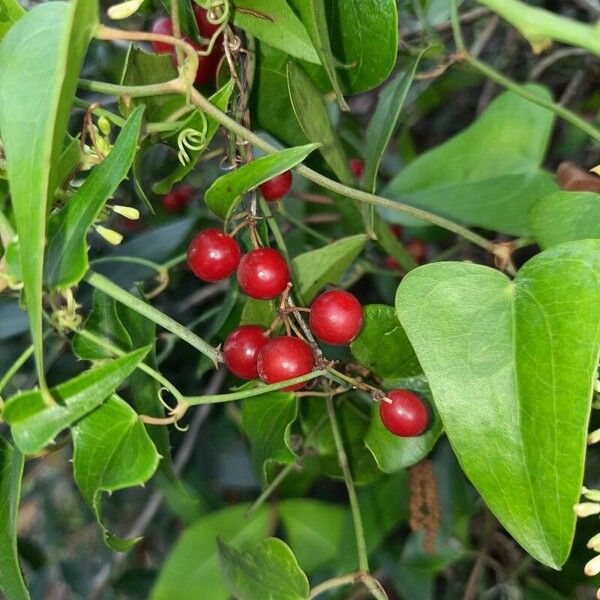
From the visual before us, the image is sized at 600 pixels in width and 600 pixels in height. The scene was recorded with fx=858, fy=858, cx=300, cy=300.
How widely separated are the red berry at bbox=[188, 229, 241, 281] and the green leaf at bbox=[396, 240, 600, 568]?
0.13 meters

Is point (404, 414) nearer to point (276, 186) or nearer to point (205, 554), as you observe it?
point (276, 186)

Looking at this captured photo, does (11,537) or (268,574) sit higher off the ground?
(11,537)

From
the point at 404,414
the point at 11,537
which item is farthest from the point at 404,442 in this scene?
the point at 11,537

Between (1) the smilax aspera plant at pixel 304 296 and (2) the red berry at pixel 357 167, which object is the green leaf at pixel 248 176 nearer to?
(1) the smilax aspera plant at pixel 304 296

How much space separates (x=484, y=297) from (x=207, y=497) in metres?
0.77

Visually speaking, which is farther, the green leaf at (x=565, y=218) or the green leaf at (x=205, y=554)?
the green leaf at (x=205, y=554)

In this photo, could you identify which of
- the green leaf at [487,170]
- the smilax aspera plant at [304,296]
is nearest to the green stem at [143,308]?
the smilax aspera plant at [304,296]

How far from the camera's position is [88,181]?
473mm

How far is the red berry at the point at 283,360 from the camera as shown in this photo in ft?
1.71

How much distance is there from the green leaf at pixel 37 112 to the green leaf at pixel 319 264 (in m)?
0.28

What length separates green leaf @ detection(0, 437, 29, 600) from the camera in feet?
1.65

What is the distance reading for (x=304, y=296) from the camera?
0.66 metres

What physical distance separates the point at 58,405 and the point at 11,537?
0.11m

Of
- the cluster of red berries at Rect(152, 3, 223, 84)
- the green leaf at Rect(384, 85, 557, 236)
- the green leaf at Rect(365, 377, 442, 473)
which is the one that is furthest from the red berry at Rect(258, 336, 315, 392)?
the green leaf at Rect(384, 85, 557, 236)
